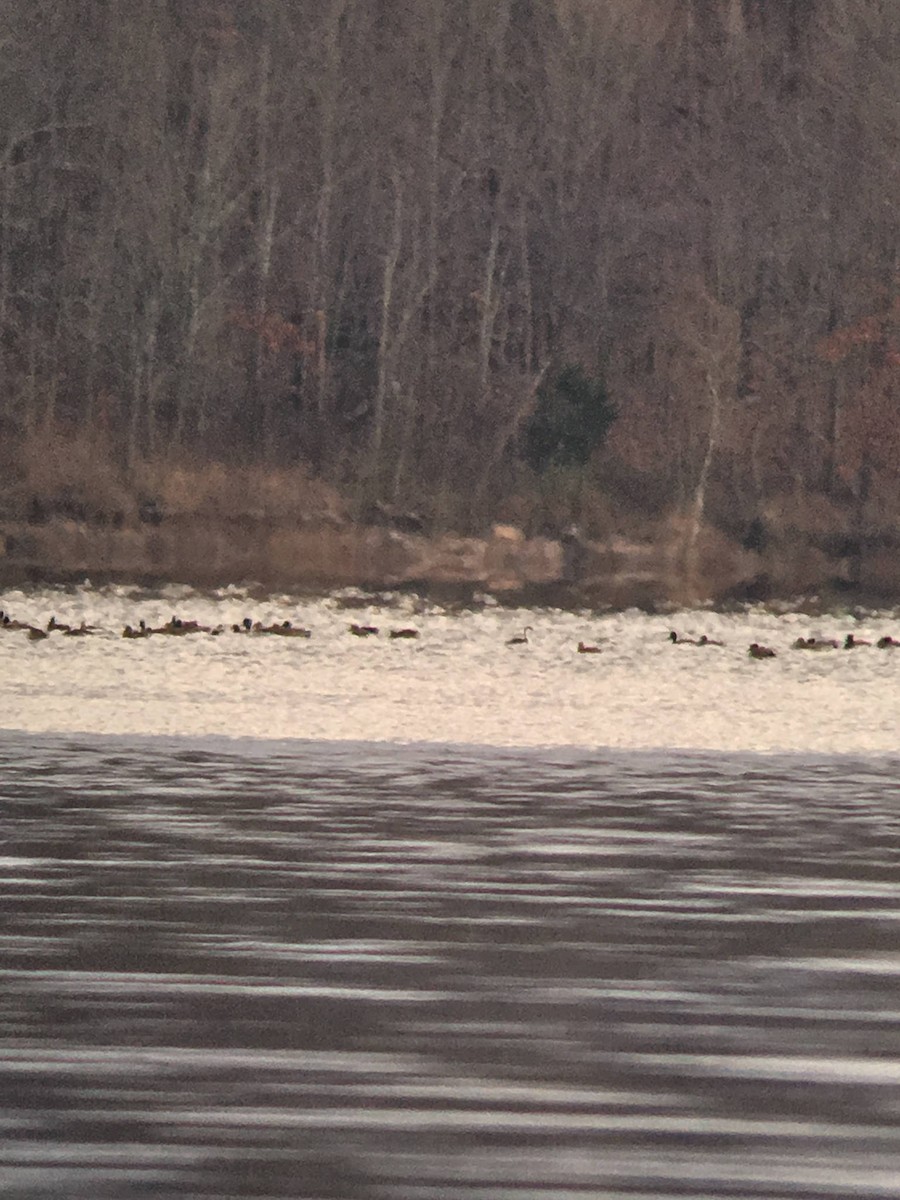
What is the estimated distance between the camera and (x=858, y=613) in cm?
3066

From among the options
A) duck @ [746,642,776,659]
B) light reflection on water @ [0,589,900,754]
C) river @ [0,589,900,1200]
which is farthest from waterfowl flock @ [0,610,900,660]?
river @ [0,589,900,1200]

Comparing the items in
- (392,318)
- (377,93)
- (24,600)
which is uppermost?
(377,93)

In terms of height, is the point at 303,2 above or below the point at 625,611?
above

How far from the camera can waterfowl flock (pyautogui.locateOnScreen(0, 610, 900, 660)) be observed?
2389 cm

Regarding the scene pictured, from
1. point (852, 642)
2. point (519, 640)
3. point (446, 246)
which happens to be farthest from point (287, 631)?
point (446, 246)

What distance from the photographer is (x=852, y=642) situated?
25188 millimetres

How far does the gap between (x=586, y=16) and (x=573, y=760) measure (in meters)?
39.7

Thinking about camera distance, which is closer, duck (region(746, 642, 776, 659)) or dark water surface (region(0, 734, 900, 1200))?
dark water surface (region(0, 734, 900, 1200))

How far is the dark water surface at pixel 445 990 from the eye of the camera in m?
6.12

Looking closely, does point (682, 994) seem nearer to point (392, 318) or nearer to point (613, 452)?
point (613, 452)

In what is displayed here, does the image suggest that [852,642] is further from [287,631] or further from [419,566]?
[419,566]

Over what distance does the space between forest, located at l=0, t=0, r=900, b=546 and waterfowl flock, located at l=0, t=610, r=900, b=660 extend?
656 inches

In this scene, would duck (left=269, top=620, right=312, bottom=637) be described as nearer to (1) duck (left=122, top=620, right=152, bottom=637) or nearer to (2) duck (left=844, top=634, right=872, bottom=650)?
(1) duck (left=122, top=620, right=152, bottom=637)

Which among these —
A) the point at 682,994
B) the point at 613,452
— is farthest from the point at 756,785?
the point at 613,452
